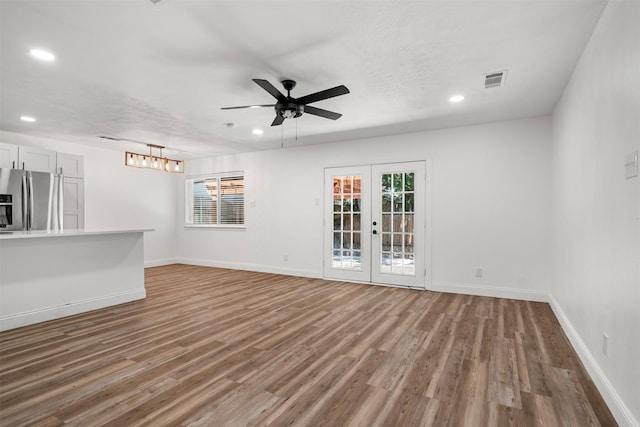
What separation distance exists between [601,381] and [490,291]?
2.72 metres

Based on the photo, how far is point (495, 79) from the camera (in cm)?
332

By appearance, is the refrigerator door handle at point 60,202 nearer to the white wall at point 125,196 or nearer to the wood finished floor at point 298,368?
the white wall at point 125,196

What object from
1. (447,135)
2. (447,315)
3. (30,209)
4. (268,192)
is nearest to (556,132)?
(447,135)

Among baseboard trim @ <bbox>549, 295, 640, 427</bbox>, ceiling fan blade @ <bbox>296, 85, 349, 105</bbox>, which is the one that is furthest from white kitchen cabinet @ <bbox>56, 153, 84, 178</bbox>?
baseboard trim @ <bbox>549, 295, 640, 427</bbox>

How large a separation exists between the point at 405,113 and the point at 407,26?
208cm

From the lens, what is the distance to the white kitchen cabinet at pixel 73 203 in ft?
18.5

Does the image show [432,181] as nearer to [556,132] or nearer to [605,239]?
[556,132]

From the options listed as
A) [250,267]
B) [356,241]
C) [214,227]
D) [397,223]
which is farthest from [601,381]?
[214,227]

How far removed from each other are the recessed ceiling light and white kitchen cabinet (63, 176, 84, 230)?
3461 millimetres

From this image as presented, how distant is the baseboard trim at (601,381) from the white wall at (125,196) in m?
6.85

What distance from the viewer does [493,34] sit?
99.1 inches

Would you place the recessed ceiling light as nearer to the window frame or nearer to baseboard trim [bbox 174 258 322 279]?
the window frame

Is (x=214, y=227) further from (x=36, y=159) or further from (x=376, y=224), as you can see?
(x=376, y=224)

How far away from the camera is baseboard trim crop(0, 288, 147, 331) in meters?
3.39
